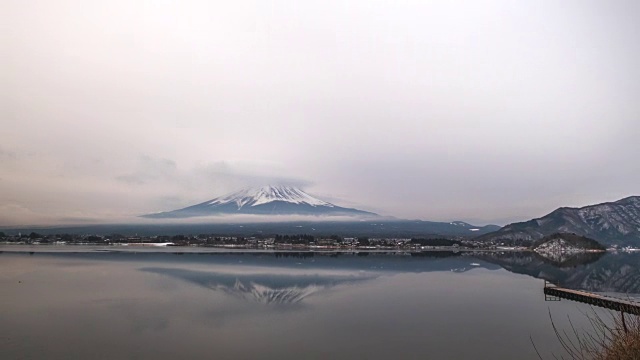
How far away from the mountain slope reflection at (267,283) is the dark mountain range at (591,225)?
77.2 m

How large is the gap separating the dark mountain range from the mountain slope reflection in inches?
3040

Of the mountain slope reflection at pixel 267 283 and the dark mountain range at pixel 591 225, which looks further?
the dark mountain range at pixel 591 225

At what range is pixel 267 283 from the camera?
23.9 metres

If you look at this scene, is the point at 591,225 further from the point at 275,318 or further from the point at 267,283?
the point at 275,318

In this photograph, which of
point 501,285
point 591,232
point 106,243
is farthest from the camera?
point 591,232

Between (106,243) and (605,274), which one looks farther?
(106,243)

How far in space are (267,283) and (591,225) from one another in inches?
4059

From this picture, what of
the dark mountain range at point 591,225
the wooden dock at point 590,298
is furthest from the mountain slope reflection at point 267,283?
the dark mountain range at point 591,225

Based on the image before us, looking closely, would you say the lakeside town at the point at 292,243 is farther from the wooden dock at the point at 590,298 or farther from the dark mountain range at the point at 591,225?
the wooden dock at the point at 590,298

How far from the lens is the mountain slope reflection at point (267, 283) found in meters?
19.3

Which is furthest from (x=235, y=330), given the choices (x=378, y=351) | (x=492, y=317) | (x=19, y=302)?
(x=19, y=302)

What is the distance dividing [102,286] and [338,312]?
39.1 ft

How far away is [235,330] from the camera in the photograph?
41.0 feet

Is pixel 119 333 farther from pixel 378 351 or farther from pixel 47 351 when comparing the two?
pixel 378 351
